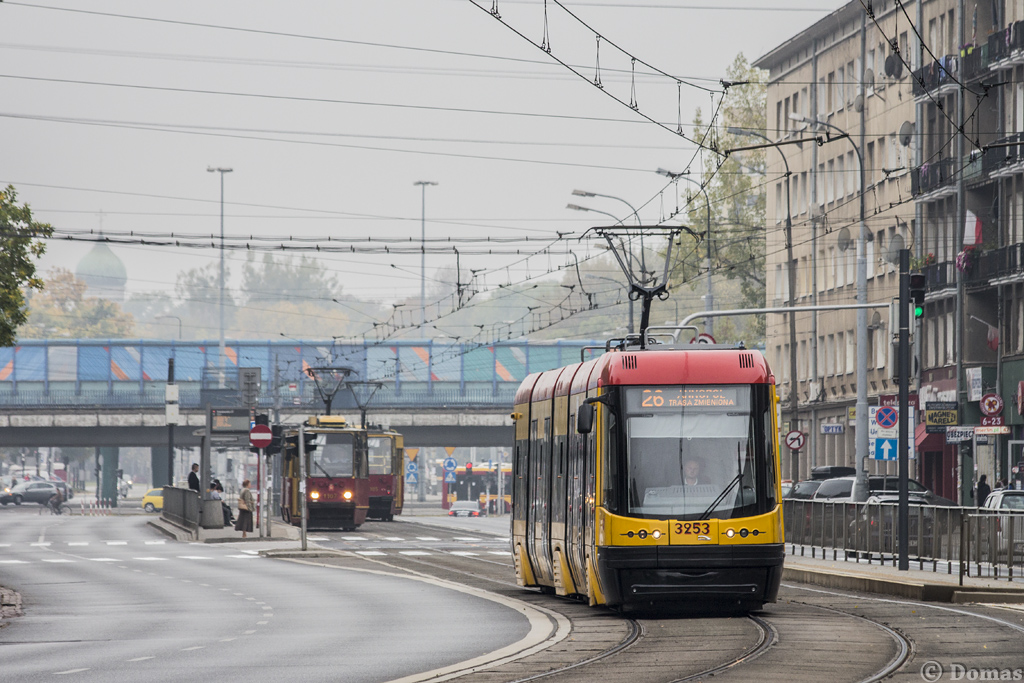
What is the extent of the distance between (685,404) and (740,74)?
72.0m

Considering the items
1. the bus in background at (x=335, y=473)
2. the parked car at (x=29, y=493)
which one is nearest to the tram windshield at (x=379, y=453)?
the bus in background at (x=335, y=473)

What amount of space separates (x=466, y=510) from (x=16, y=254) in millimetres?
58852

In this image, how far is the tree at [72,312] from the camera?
544ft

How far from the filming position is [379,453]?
194 ft

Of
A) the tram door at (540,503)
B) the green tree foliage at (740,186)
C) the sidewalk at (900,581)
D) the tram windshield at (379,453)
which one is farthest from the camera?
the green tree foliage at (740,186)

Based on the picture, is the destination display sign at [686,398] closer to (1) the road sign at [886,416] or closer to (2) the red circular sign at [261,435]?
(1) the road sign at [886,416]

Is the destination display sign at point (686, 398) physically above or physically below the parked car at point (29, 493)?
above

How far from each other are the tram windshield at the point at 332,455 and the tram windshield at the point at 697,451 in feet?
106

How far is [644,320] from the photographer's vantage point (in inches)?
1128

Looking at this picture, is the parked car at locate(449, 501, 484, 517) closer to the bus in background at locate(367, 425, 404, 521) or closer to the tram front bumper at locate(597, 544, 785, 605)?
the bus in background at locate(367, 425, 404, 521)

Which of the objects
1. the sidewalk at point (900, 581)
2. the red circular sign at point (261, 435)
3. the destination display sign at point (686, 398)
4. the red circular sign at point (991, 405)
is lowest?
the sidewalk at point (900, 581)

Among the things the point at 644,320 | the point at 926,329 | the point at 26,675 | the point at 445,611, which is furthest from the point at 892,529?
the point at 926,329

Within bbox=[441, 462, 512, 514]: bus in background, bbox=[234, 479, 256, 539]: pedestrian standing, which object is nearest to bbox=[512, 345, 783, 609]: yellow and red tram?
bbox=[234, 479, 256, 539]: pedestrian standing

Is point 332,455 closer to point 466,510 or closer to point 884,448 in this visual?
point 884,448
